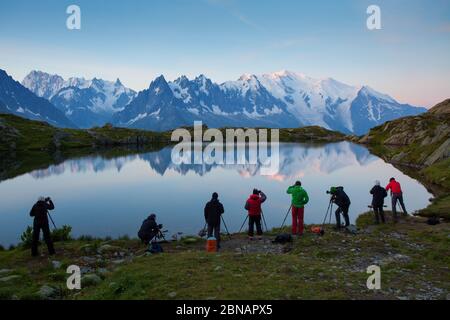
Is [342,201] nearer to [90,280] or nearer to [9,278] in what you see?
[90,280]

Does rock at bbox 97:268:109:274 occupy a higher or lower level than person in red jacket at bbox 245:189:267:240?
lower

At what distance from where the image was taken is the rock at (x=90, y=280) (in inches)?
755

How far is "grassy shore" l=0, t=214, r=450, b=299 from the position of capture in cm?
1595

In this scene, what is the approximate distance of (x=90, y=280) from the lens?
19359 millimetres

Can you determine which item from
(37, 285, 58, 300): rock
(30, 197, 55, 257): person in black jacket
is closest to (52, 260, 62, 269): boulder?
(30, 197, 55, 257): person in black jacket

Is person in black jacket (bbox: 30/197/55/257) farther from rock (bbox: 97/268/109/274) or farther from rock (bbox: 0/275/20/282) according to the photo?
rock (bbox: 97/268/109/274)

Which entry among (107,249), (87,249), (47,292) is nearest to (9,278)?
(47,292)

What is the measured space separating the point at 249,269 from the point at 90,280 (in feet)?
26.1

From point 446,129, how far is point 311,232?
7863 cm

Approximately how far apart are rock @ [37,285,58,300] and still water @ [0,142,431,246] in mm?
18746

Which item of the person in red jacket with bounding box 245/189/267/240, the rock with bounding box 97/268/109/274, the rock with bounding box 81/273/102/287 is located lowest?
the rock with bounding box 97/268/109/274

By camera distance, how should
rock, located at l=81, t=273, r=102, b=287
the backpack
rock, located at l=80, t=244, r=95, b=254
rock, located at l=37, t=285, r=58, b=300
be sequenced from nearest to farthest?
rock, located at l=37, t=285, r=58, b=300 → rock, located at l=81, t=273, r=102, b=287 → rock, located at l=80, t=244, r=95, b=254 → the backpack
